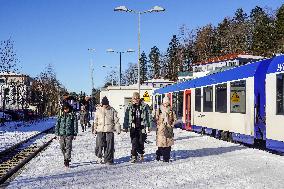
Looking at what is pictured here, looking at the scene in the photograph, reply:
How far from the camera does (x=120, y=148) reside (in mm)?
17922

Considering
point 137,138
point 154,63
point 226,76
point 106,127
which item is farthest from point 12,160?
point 154,63

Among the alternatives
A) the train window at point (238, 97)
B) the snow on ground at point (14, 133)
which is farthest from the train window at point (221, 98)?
the snow on ground at point (14, 133)

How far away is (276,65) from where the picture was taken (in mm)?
13906

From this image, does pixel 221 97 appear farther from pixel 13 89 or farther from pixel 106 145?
pixel 13 89

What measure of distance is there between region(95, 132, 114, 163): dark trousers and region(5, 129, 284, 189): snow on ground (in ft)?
0.92

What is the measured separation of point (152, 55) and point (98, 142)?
137 meters

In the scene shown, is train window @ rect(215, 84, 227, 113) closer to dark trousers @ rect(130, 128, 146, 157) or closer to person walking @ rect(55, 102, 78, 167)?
dark trousers @ rect(130, 128, 146, 157)

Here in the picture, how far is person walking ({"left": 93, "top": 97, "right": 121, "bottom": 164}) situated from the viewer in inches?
519

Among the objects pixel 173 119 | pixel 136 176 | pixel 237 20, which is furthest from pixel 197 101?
pixel 237 20

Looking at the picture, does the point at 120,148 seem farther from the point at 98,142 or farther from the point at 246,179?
the point at 246,179

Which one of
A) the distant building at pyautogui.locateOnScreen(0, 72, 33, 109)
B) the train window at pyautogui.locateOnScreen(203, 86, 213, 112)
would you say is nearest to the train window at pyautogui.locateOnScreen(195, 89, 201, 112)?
the train window at pyautogui.locateOnScreen(203, 86, 213, 112)

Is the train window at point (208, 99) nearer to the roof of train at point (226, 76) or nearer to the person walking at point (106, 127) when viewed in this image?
the roof of train at point (226, 76)

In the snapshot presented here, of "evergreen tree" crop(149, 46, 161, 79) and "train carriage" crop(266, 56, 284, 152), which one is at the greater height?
"evergreen tree" crop(149, 46, 161, 79)

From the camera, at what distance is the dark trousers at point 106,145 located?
1316 centimetres
